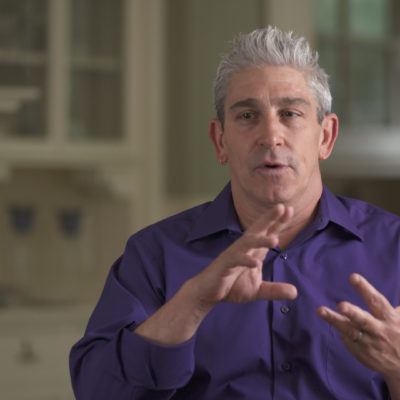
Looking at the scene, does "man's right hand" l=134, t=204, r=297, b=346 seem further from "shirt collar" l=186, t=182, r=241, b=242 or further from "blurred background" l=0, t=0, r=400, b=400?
"blurred background" l=0, t=0, r=400, b=400

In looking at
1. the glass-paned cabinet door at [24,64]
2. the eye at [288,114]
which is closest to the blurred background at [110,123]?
the glass-paned cabinet door at [24,64]

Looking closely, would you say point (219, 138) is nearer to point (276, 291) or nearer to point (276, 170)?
point (276, 170)

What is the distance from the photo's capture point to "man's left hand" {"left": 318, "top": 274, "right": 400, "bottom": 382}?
95cm

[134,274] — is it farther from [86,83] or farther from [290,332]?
[86,83]

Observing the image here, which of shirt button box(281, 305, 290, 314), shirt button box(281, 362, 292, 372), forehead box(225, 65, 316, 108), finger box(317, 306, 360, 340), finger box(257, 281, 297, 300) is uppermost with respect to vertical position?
forehead box(225, 65, 316, 108)

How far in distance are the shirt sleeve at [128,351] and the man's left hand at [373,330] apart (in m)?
0.22

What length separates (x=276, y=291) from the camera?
97 centimetres

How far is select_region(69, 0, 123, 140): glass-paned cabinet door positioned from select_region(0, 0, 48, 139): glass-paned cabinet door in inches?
4.9

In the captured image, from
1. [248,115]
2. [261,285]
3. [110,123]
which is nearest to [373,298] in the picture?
[261,285]

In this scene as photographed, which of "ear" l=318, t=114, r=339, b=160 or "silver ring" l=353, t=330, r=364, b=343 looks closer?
"silver ring" l=353, t=330, r=364, b=343

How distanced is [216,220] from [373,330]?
0.37 m

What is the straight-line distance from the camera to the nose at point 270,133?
1129 millimetres

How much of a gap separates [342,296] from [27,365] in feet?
5.81

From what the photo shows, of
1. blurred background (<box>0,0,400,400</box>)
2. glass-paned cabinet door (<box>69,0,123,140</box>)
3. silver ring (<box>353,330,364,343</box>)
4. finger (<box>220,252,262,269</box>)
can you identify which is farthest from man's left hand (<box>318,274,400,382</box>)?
glass-paned cabinet door (<box>69,0,123,140</box>)
